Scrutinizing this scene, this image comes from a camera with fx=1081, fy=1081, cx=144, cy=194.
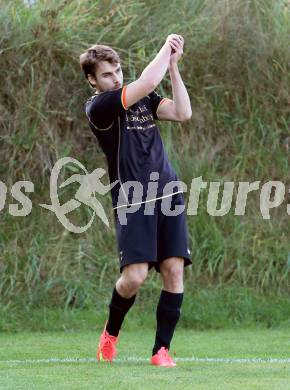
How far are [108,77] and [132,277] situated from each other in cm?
119

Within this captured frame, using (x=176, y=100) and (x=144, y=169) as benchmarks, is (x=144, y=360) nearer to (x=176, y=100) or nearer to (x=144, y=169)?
(x=144, y=169)

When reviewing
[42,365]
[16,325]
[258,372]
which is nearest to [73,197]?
[16,325]

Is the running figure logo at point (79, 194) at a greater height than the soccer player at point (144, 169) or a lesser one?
lesser

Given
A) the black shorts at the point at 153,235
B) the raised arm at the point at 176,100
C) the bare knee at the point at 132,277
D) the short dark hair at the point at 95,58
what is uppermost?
the short dark hair at the point at 95,58

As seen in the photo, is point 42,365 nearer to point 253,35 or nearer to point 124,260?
point 124,260

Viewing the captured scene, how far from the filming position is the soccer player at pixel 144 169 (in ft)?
20.4

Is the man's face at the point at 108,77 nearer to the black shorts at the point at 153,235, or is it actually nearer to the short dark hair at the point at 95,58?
the short dark hair at the point at 95,58

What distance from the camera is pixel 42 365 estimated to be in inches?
255

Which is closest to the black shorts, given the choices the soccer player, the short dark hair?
the soccer player

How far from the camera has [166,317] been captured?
638 cm

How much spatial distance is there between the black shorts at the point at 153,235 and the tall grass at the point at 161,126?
3.27 m

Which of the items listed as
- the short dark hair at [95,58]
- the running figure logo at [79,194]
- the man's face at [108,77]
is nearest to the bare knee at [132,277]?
the man's face at [108,77]

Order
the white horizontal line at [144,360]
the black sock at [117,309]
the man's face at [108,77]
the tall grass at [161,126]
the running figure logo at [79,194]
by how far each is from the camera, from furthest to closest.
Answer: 1. the running figure logo at [79,194]
2. the tall grass at [161,126]
3. the white horizontal line at [144,360]
4. the black sock at [117,309]
5. the man's face at [108,77]

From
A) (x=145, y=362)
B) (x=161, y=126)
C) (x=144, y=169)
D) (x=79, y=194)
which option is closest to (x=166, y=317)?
(x=145, y=362)
